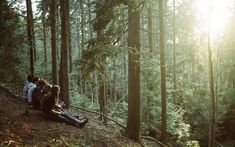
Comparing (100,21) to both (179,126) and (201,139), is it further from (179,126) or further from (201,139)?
(201,139)

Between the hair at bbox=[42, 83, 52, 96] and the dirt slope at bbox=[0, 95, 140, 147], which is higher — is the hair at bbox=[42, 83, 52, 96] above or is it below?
above

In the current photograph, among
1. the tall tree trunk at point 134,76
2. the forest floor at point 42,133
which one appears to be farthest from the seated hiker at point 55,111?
the tall tree trunk at point 134,76

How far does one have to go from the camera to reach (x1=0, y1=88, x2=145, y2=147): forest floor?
8398mm

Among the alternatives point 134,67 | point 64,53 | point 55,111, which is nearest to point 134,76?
point 134,67

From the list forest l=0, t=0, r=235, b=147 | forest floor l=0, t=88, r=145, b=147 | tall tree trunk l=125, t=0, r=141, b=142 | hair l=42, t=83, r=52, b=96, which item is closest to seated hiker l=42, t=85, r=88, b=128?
forest floor l=0, t=88, r=145, b=147

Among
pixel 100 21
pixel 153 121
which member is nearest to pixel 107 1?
pixel 100 21

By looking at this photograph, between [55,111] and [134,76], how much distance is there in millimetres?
3173

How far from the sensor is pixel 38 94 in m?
12.1

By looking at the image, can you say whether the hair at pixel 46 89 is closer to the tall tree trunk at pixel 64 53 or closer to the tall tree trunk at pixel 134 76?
the tall tree trunk at pixel 134 76

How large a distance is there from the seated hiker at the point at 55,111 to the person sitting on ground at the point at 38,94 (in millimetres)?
1167

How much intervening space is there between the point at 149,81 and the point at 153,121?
2.16 meters

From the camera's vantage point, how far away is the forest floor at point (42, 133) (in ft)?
27.6

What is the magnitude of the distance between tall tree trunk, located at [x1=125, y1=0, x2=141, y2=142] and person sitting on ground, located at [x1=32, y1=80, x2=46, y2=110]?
3.24m

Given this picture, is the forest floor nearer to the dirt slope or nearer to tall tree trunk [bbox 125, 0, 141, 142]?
the dirt slope
